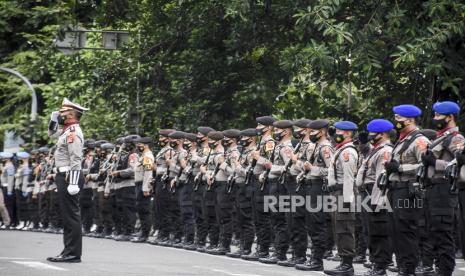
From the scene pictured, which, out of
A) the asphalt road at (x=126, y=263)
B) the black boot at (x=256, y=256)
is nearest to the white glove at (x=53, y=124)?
the asphalt road at (x=126, y=263)

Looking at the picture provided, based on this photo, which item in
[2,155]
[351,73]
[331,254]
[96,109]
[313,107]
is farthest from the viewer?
[96,109]

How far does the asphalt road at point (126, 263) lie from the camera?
14203 mm

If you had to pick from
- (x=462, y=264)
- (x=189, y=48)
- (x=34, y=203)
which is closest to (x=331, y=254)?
(x=462, y=264)

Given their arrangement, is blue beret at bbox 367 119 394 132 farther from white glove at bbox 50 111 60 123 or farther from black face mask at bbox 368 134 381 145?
white glove at bbox 50 111 60 123

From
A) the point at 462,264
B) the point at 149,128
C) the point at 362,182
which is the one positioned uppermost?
the point at 149,128

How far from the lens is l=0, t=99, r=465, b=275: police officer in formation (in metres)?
14.0

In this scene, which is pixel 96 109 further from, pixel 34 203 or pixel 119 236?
pixel 119 236

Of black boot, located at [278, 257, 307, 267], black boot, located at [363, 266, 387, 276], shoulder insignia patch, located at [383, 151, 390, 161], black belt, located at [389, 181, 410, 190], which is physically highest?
shoulder insignia patch, located at [383, 151, 390, 161]

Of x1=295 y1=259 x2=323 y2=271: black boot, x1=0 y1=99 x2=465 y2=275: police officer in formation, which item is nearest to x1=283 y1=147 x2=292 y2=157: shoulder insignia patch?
x1=0 y1=99 x2=465 y2=275: police officer in formation

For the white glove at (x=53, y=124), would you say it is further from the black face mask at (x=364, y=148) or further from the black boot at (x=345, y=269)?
the black face mask at (x=364, y=148)

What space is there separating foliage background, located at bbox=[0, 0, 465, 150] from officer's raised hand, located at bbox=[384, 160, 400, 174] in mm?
7153

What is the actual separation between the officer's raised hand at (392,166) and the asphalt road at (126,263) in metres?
2.18

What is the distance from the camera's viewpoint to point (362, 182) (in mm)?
16328

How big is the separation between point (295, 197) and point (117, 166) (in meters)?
8.04
